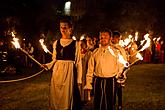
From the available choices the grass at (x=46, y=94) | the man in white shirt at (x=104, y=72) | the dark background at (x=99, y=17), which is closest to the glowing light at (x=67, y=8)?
the dark background at (x=99, y=17)

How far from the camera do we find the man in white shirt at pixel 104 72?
610 centimetres

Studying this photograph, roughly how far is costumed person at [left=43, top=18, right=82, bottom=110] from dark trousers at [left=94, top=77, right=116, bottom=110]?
15.1 inches

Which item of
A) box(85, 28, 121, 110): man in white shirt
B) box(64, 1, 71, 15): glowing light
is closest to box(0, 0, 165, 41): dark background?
box(64, 1, 71, 15): glowing light

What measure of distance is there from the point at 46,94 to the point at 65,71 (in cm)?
486

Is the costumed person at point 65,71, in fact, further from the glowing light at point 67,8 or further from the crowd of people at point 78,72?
the glowing light at point 67,8

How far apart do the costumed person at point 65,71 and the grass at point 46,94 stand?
261 centimetres

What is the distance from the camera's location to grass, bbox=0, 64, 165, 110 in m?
9.21

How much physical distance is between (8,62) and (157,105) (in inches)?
364

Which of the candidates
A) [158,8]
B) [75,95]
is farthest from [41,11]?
[75,95]

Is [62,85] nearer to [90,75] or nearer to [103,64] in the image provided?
[90,75]

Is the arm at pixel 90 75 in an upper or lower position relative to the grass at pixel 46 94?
upper

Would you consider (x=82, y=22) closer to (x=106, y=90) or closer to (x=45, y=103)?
(x=45, y=103)

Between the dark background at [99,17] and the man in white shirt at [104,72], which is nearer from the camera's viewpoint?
the man in white shirt at [104,72]

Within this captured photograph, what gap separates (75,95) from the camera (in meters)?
6.49
